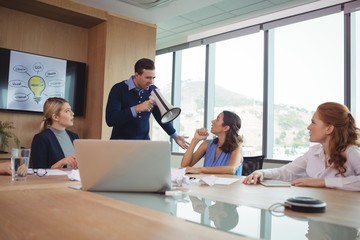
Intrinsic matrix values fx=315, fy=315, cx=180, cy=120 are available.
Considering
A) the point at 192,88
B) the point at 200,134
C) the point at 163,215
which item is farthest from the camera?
the point at 192,88

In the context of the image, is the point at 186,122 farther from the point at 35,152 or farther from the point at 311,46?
the point at 35,152

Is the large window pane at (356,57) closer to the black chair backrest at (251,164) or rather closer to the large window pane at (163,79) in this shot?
the black chair backrest at (251,164)

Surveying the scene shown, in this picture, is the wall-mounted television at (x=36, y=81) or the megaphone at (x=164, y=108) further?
the wall-mounted television at (x=36, y=81)

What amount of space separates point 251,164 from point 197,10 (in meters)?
2.34

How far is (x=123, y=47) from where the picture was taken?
434 centimetres

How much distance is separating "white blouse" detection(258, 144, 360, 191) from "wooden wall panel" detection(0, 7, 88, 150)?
3.15 metres

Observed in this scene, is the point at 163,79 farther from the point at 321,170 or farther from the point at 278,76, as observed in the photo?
the point at 321,170

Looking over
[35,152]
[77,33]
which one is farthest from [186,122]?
[35,152]

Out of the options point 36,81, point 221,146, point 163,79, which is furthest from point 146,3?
point 163,79

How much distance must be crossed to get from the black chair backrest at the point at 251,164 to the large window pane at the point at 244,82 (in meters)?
1.74

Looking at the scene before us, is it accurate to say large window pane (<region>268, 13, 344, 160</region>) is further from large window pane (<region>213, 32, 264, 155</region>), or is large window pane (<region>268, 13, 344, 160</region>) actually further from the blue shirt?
the blue shirt

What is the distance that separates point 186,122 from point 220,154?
134 inches

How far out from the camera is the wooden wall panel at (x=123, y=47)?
418 centimetres

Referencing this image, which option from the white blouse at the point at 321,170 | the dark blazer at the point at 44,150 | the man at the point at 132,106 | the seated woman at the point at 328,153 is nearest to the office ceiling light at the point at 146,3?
the man at the point at 132,106
